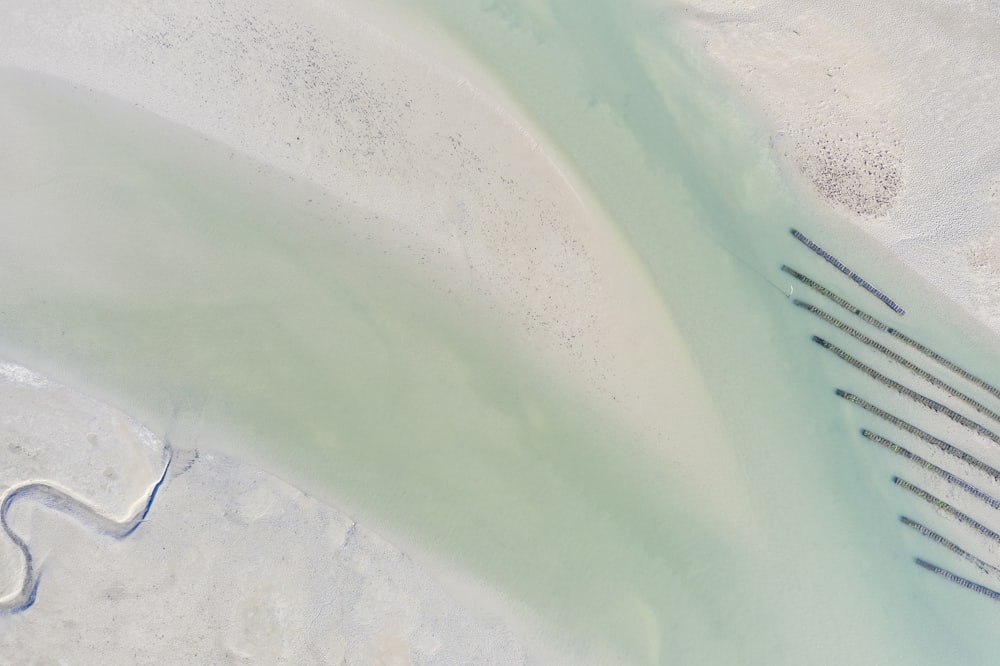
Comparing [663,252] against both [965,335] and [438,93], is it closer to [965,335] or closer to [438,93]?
[438,93]

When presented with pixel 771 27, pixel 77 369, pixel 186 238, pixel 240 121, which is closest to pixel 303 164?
pixel 240 121

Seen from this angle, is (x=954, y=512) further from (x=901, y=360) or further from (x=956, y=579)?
(x=901, y=360)

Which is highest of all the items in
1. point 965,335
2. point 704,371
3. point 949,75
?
point 949,75

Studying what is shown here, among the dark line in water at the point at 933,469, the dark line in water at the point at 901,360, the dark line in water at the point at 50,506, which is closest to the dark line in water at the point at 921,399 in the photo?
the dark line in water at the point at 901,360

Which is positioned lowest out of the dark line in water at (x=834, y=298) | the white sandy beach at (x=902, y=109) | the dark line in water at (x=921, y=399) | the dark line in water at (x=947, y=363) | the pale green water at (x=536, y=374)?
the pale green water at (x=536, y=374)

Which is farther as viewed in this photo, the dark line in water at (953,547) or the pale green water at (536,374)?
the dark line in water at (953,547)

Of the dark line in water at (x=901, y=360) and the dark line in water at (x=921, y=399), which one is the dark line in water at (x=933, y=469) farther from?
the dark line in water at (x=901, y=360)

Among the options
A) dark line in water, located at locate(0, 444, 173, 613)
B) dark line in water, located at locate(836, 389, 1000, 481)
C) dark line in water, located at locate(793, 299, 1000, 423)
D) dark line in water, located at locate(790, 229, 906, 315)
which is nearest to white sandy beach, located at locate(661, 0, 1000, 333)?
dark line in water, located at locate(790, 229, 906, 315)
